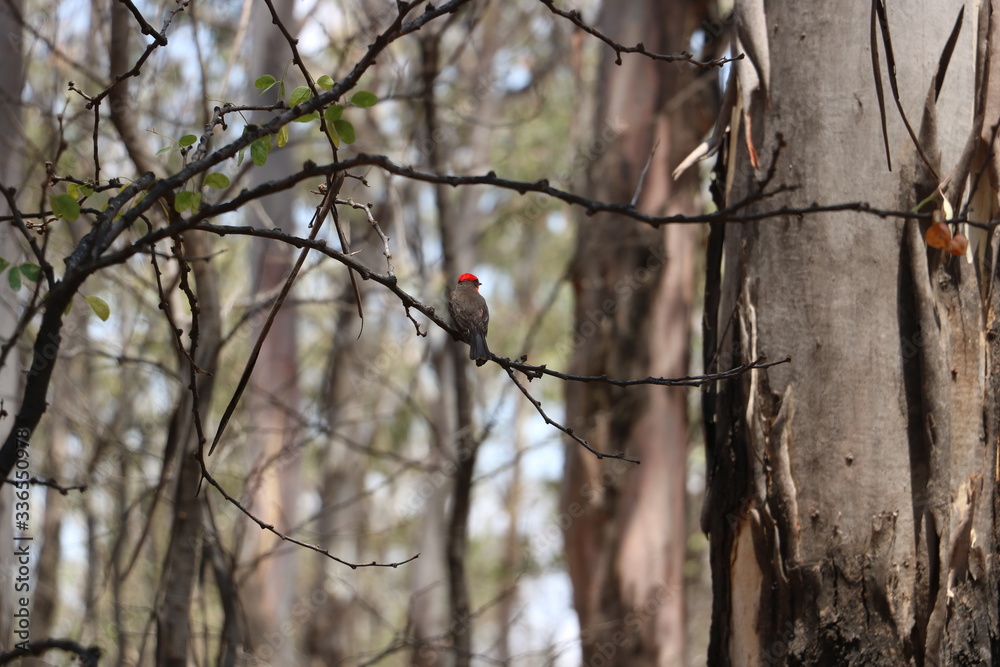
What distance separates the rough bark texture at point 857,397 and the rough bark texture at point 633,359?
3718 mm

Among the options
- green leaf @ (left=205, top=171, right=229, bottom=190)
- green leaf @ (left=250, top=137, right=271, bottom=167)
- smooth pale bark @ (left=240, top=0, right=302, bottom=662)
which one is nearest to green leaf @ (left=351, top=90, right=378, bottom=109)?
green leaf @ (left=250, top=137, right=271, bottom=167)

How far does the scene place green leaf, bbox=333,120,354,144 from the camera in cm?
184

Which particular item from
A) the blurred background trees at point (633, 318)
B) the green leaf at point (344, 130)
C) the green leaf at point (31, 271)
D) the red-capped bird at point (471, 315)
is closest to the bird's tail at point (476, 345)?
the red-capped bird at point (471, 315)

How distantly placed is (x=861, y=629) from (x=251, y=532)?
671 centimetres

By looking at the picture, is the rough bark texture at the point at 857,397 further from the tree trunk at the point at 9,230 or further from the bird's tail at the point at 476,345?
the tree trunk at the point at 9,230

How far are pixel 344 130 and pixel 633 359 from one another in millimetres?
4413

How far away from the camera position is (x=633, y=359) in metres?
6.04

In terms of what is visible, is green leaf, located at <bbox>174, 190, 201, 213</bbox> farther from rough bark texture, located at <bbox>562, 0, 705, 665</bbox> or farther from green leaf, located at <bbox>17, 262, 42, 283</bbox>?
rough bark texture, located at <bbox>562, 0, 705, 665</bbox>

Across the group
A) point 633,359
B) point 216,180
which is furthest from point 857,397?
point 633,359

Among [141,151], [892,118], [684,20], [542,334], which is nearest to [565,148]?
[542,334]

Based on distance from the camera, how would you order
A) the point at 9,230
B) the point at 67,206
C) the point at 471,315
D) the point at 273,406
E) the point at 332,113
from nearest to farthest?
1. the point at 67,206
2. the point at 332,113
3. the point at 471,315
4. the point at 9,230
5. the point at 273,406

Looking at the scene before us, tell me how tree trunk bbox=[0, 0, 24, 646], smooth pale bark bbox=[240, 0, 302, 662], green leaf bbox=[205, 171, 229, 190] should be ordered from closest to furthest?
green leaf bbox=[205, 171, 229, 190]
tree trunk bbox=[0, 0, 24, 646]
smooth pale bark bbox=[240, 0, 302, 662]

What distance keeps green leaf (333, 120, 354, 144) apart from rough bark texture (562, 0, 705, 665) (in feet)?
13.8

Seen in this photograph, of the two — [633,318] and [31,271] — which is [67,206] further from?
[633,318]
